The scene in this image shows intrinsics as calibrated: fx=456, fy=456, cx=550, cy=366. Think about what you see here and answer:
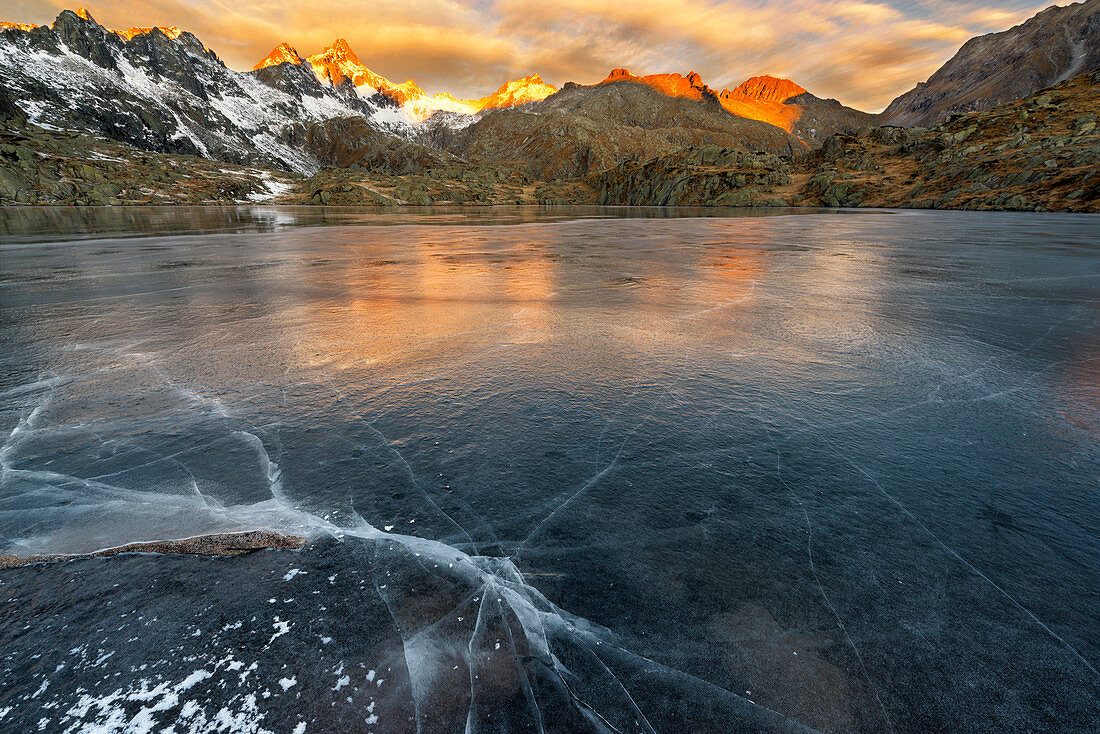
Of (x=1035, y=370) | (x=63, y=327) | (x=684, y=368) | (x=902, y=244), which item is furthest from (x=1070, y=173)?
(x=63, y=327)

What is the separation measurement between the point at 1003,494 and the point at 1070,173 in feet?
219

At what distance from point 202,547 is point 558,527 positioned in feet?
7.16

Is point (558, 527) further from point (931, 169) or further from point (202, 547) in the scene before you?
point (931, 169)

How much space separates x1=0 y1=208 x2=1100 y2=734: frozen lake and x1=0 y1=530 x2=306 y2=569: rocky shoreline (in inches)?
3.1

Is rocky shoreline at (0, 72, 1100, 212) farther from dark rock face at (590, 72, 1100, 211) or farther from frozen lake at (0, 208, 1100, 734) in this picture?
frozen lake at (0, 208, 1100, 734)

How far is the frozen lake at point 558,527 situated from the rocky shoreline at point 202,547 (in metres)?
0.08

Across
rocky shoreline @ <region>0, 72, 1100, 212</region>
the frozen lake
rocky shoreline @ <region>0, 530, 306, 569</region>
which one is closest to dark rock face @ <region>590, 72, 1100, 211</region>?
rocky shoreline @ <region>0, 72, 1100, 212</region>

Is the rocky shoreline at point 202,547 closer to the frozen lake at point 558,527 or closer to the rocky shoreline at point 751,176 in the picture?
the frozen lake at point 558,527

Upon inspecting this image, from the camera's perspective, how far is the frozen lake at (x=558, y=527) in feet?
6.48

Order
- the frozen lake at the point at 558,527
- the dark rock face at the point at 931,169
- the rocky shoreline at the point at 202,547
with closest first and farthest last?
1. the frozen lake at the point at 558,527
2. the rocky shoreline at the point at 202,547
3. the dark rock face at the point at 931,169

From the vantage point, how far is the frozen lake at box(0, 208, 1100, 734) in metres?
1.97

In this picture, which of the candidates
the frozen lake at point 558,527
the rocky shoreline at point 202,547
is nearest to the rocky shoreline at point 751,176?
the frozen lake at point 558,527

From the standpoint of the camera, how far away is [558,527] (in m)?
2.99

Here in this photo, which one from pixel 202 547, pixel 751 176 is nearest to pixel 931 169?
pixel 751 176
